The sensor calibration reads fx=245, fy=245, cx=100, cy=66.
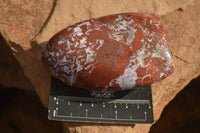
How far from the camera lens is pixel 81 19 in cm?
142

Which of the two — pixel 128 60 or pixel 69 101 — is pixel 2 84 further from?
pixel 128 60

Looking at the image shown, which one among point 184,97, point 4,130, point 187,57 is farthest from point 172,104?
point 4,130

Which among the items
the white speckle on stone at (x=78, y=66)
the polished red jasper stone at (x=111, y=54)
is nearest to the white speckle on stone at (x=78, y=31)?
the polished red jasper stone at (x=111, y=54)

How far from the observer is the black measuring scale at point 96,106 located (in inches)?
52.2

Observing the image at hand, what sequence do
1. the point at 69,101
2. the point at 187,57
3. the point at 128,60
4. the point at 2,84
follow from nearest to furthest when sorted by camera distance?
the point at 128,60, the point at 69,101, the point at 187,57, the point at 2,84

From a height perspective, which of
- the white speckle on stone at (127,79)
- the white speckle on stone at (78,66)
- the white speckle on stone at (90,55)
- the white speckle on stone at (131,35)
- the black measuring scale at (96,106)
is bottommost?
the black measuring scale at (96,106)

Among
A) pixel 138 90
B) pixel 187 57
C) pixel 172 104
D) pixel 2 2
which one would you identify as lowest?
pixel 172 104

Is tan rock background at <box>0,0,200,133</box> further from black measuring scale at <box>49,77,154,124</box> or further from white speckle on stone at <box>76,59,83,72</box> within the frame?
white speckle on stone at <box>76,59,83,72</box>

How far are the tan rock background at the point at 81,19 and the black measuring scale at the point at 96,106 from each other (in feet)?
0.32

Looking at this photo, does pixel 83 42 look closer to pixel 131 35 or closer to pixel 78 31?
pixel 78 31

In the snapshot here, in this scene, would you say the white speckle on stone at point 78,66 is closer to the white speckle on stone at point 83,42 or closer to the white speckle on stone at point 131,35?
the white speckle on stone at point 83,42

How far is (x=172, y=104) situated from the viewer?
79.3 inches

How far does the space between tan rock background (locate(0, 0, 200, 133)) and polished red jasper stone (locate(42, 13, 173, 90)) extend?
0.93 ft

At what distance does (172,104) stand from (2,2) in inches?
58.0
